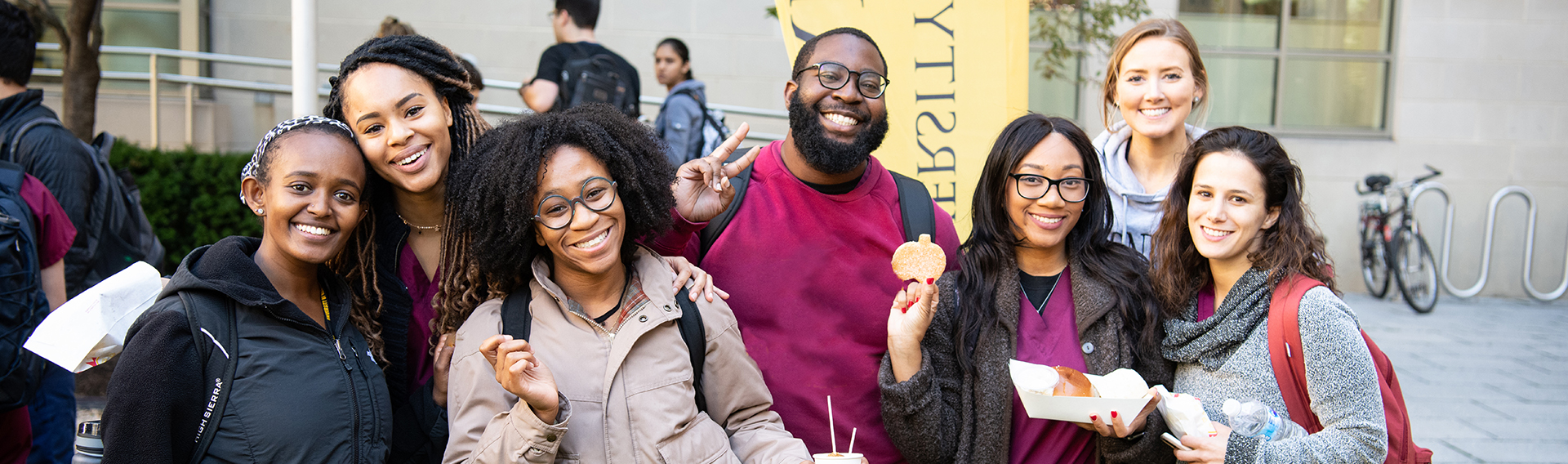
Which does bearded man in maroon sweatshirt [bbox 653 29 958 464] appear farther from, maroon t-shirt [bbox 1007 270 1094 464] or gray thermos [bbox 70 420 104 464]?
gray thermos [bbox 70 420 104 464]

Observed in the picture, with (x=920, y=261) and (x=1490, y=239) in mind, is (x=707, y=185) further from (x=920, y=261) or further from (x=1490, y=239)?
(x=1490, y=239)

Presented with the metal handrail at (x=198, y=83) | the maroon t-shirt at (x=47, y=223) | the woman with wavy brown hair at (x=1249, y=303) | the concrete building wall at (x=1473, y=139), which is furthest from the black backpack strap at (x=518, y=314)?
the concrete building wall at (x=1473, y=139)

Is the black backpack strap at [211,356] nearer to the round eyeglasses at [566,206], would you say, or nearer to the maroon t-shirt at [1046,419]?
the round eyeglasses at [566,206]

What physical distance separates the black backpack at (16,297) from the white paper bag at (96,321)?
746mm

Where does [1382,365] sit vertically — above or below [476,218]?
below

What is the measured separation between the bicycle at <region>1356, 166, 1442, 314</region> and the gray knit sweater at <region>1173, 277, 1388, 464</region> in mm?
7836

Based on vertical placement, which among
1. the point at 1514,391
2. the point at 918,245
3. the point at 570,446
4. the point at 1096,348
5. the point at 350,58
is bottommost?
the point at 1514,391

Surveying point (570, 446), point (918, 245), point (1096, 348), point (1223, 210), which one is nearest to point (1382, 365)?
point (1223, 210)

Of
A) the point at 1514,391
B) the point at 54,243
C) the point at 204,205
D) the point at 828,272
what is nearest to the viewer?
the point at 828,272

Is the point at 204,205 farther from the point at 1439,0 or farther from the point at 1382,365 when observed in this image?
the point at 1439,0

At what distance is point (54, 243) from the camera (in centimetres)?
329

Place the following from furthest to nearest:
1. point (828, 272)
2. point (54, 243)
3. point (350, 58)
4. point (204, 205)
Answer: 1. point (204, 205)
2. point (54, 243)
3. point (828, 272)
4. point (350, 58)

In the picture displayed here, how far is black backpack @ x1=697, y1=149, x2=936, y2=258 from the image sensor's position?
2773mm

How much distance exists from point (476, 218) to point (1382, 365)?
2.31 meters
